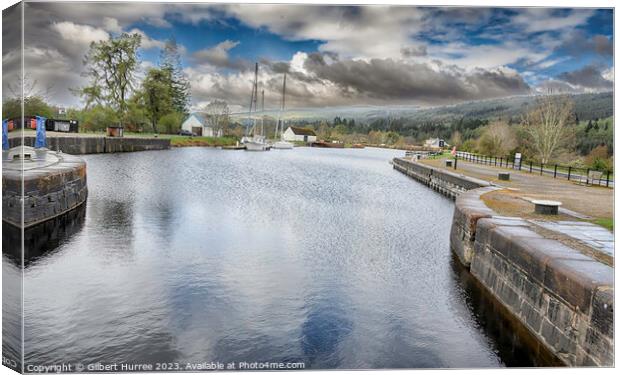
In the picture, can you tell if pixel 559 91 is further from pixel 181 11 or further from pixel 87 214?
pixel 87 214

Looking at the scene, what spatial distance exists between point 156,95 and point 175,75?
107 inches

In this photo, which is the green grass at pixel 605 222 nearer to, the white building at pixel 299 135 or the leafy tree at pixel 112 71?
the white building at pixel 299 135

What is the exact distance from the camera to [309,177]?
22938 millimetres

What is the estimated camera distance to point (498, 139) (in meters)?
15.4

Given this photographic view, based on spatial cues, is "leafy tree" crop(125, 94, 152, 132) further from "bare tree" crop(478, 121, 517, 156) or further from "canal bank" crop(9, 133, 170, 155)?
"bare tree" crop(478, 121, 517, 156)

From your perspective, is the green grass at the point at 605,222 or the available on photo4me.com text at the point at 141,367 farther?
the green grass at the point at 605,222

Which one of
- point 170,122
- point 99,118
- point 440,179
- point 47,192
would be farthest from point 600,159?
point 440,179

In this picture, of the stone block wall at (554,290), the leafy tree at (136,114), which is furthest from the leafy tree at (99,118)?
the stone block wall at (554,290)

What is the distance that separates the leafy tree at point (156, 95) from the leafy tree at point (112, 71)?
1.40ft

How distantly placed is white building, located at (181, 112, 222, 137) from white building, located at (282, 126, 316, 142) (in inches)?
102

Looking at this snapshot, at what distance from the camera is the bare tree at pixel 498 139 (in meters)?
13.4

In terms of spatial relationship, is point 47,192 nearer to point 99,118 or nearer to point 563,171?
point 99,118

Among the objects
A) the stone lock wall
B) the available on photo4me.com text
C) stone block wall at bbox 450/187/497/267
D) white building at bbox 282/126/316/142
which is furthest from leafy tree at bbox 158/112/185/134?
the stone lock wall

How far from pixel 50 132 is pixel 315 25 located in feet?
14.9
